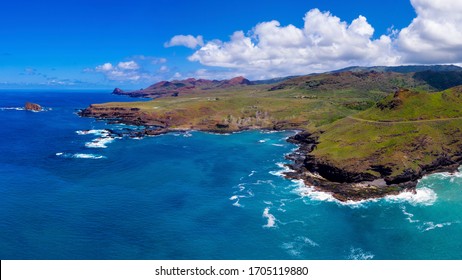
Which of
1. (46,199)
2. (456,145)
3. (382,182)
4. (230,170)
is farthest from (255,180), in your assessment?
(456,145)

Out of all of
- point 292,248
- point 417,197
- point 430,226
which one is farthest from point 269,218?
point 417,197

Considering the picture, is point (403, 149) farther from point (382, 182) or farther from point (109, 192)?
point (109, 192)

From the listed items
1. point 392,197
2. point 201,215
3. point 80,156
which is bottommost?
point 201,215

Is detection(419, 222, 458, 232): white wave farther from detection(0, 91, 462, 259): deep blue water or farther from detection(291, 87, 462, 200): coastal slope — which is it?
detection(291, 87, 462, 200): coastal slope

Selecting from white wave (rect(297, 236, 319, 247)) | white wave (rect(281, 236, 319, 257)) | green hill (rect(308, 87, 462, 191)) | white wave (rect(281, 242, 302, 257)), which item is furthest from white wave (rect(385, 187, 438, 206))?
white wave (rect(281, 242, 302, 257))

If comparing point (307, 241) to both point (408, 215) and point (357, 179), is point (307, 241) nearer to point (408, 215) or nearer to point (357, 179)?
point (408, 215)

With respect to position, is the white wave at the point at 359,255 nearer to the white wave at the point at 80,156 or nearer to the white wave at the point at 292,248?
the white wave at the point at 292,248

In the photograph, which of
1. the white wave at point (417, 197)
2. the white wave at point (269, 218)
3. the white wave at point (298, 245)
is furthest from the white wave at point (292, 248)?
the white wave at point (417, 197)
